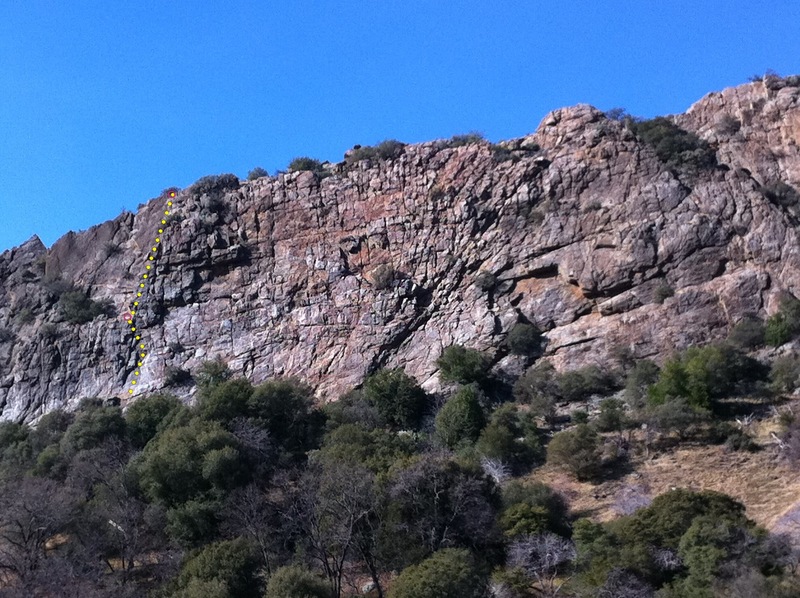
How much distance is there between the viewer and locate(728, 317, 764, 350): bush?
30719 millimetres

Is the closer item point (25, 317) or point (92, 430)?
point (92, 430)

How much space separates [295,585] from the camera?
19734 mm

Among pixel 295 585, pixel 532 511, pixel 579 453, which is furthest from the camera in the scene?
pixel 579 453

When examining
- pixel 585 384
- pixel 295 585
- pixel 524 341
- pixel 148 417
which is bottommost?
pixel 295 585

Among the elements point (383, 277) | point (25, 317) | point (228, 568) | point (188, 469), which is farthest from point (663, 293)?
point (25, 317)

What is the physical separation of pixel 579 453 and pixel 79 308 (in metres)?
28.8

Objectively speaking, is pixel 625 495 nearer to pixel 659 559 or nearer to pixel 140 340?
pixel 659 559

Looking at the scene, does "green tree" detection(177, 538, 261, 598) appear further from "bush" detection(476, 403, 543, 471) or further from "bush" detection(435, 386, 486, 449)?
"bush" detection(435, 386, 486, 449)

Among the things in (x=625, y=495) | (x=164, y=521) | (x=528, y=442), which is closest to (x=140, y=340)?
(x=164, y=521)

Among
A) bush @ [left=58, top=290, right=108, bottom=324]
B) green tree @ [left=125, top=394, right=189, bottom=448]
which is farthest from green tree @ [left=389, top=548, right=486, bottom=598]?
bush @ [left=58, top=290, right=108, bottom=324]

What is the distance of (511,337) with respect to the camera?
34.8m

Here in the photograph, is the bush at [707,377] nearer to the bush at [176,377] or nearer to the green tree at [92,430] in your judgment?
the green tree at [92,430]

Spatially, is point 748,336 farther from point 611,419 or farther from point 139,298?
point 139,298

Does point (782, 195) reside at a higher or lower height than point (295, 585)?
higher
